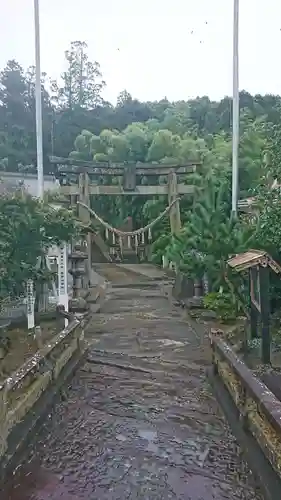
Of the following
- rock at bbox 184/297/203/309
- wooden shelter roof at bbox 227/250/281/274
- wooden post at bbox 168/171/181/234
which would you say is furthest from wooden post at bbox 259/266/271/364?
wooden post at bbox 168/171/181/234

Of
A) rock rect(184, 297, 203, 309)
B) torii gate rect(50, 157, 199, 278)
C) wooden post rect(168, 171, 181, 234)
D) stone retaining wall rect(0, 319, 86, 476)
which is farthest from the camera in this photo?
wooden post rect(168, 171, 181, 234)

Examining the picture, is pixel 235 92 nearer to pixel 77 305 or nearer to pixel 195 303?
pixel 195 303

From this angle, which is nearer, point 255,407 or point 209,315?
point 255,407

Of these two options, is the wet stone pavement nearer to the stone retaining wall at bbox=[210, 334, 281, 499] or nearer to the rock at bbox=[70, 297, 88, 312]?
the stone retaining wall at bbox=[210, 334, 281, 499]

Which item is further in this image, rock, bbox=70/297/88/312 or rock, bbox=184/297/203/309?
rock, bbox=184/297/203/309

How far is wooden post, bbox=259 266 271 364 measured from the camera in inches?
290

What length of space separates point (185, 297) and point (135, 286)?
14.7 feet

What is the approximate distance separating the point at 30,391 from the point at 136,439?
1.33m

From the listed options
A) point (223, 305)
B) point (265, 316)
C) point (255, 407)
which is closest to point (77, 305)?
point (223, 305)

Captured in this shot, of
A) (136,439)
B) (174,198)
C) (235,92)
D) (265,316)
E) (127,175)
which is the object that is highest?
(235,92)

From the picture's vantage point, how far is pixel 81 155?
32.2 metres

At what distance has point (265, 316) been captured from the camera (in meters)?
7.41

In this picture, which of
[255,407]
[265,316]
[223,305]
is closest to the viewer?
[255,407]

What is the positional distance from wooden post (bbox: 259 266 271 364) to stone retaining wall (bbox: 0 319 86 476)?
9.21 ft
